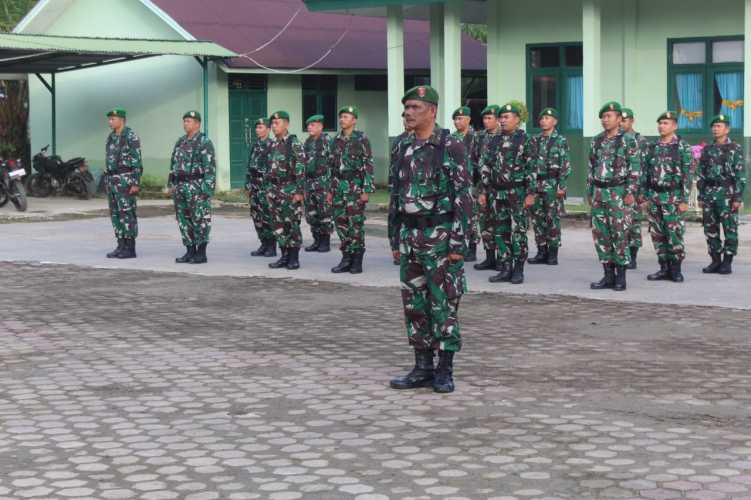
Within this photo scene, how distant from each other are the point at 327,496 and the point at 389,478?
39cm

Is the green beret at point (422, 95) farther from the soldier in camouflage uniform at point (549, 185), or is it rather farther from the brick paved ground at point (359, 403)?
the soldier in camouflage uniform at point (549, 185)

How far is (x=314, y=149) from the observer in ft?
51.5

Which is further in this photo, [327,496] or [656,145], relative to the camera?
[656,145]

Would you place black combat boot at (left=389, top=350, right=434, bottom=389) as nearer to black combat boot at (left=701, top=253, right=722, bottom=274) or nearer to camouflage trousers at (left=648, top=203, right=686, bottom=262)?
camouflage trousers at (left=648, top=203, right=686, bottom=262)

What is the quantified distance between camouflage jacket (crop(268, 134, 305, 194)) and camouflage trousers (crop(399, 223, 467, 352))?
6562 millimetres

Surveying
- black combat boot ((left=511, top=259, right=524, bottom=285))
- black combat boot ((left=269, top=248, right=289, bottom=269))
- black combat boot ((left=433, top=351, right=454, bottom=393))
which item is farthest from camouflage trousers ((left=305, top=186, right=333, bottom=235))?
black combat boot ((left=433, top=351, right=454, bottom=393))

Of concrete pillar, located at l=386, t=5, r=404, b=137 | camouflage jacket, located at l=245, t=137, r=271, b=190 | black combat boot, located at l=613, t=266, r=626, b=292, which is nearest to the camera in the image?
black combat boot, located at l=613, t=266, r=626, b=292

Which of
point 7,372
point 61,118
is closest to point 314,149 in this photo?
point 7,372

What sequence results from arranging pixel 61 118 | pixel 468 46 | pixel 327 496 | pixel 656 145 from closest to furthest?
1. pixel 327 496
2. pixel 656 145
3. pixel 61 118
4. pixel 468 46

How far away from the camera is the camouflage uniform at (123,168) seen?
15586 mm

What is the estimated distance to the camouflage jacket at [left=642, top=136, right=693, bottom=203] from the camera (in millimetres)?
13242

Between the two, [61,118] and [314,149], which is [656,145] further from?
[61,118]

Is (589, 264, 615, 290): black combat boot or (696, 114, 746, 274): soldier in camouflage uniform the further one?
(696, 114, 746, 274): soldier in camouflage uniform

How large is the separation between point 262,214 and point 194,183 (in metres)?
1.28
